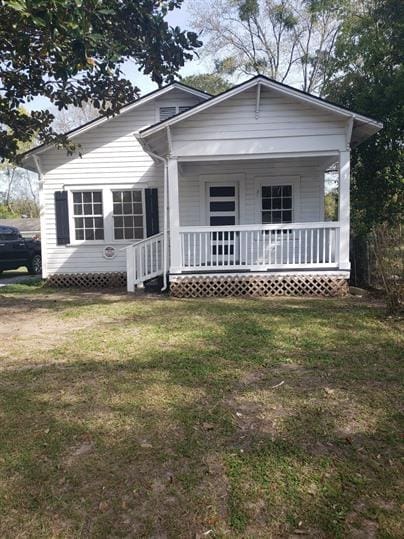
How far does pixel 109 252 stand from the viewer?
38.9ft

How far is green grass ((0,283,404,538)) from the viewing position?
2314 millimetres

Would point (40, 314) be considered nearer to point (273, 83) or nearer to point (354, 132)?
point (273, 83)

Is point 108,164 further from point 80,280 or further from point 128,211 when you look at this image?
point 80,280

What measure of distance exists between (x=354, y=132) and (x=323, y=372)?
22.2ft

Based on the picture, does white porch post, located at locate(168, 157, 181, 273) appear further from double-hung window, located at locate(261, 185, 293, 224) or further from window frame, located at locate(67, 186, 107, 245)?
window frame, located at locate(67, 186, 107, 245)

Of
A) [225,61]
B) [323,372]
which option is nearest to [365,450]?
[323,372]

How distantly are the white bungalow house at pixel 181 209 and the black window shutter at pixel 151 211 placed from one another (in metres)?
0.03

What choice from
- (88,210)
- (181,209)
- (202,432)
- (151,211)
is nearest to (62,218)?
Result: (88,210)

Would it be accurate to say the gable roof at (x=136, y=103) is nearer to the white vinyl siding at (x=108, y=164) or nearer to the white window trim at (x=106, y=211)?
the white vinyl siding at (x=108, y=164)

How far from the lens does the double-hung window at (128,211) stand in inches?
466

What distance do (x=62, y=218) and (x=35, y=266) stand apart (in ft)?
17.5

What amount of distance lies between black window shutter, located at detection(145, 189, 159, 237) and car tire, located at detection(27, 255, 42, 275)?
6.64 metres

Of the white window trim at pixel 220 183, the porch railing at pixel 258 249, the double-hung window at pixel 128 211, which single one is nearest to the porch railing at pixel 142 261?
the porch railing at pixel 258 249

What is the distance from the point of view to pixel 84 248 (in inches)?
468
